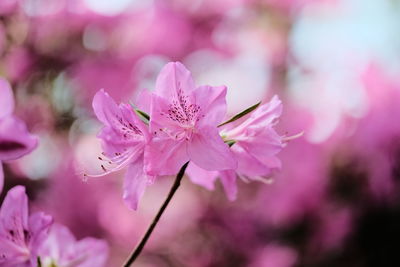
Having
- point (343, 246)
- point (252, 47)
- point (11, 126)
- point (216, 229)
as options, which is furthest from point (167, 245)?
A: point (11, 126)

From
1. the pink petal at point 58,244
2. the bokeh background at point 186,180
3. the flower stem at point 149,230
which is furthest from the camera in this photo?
the bokeh background at point 186,180

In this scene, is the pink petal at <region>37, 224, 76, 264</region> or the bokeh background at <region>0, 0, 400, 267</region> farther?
the bokeh background at <region>0, 0, 400, 267</region>

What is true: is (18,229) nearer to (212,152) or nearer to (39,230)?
(39,230)

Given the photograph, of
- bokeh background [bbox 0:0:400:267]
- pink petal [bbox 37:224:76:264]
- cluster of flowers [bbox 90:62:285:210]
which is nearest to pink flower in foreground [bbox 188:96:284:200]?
cluster of flowers [bbox 90:62:285:210]

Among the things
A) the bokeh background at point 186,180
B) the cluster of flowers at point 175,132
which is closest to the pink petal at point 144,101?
the cluster of flowers at point 175,132

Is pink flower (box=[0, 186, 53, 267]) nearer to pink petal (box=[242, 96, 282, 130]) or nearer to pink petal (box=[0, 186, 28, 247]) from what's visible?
pink petal (box=[0, 186, 28, 247])

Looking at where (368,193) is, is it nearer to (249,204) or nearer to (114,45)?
(249,204)

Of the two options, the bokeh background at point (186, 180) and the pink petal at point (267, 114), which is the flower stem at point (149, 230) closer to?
the pink petal at point (267, 114)
